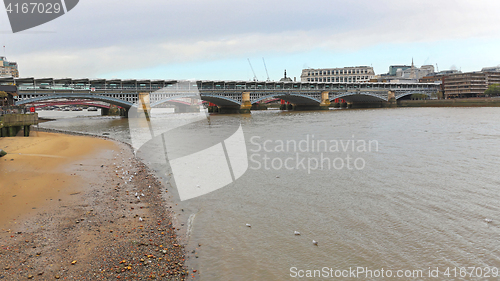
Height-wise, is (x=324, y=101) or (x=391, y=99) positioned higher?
(x=391, y=99)

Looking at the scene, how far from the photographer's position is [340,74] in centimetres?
16550

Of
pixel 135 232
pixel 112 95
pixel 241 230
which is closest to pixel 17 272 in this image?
pixel 135 232

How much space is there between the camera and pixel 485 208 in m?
10.1

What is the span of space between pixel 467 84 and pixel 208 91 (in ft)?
285

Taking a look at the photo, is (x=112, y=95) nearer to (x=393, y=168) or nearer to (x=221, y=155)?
(x=221, y=155)

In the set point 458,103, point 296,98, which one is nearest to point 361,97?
point 296,98

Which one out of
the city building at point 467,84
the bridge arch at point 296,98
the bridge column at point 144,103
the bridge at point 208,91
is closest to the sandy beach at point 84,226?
the bridge at point 208,91

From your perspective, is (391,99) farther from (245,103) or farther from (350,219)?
(350,219)

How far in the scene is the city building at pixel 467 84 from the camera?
4382 inches

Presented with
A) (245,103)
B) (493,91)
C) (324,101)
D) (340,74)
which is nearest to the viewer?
(245,103)

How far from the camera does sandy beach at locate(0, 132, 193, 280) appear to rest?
6348 millimetres

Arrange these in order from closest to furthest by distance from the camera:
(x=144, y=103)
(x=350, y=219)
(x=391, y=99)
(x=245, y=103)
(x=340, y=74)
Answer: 1. (x=350, y=219)
2. (x=144, y=103)
3. (x=245, y=103)
4. (x=391, y=99)
5. (x=340, y=74)

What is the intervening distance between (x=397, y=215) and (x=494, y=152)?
44.5 feet

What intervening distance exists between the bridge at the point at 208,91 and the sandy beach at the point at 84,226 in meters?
23.3
